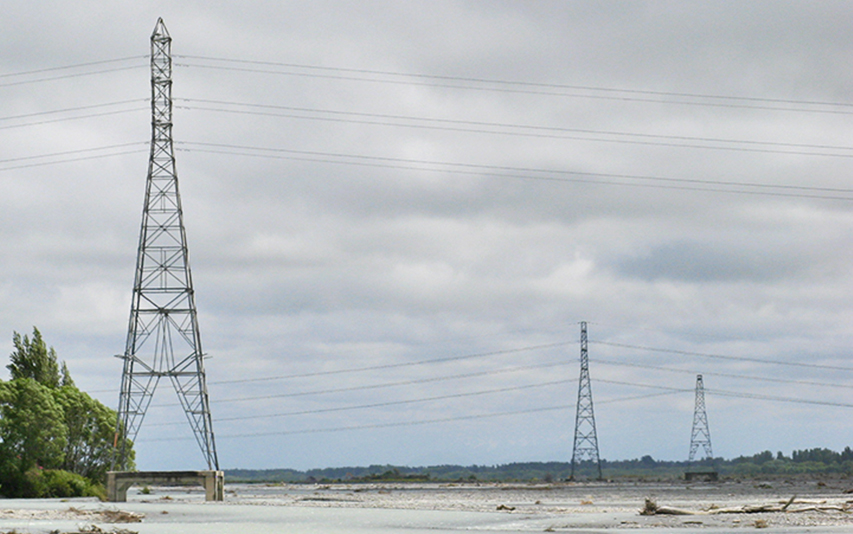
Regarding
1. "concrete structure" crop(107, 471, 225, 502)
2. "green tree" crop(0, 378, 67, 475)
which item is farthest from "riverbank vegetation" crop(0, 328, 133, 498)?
"concrete structure" crop(107, 471, 225, 502)

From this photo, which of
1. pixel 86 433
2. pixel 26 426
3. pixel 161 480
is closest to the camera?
pixel 161 480

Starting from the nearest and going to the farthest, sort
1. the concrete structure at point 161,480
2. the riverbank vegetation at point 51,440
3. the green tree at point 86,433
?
the concrete structure at point 161,480 < the riverbank vegetation at point 51,440 < the green tree at point 86,433

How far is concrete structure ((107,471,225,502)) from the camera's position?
59.3 meters

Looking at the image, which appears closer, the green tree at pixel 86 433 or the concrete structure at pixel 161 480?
the concrete structure at pixel 161 480

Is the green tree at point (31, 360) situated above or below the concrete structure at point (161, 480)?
above

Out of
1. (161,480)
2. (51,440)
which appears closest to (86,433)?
(51,440)

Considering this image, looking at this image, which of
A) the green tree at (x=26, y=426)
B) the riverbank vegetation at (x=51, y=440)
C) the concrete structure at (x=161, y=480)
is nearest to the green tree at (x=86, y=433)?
the riverbank vegetation at (x=51, y=440)

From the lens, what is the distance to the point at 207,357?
6288 cm

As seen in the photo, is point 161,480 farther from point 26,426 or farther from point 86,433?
Result: point 86,433

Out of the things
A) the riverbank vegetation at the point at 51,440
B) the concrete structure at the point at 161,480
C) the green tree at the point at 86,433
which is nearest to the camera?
the concrete structure at the point at 161,480

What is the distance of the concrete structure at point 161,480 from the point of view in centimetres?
5928

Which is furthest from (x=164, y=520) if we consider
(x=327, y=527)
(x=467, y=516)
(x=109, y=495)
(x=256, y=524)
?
(x=109, y=495)

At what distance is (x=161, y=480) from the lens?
194ft

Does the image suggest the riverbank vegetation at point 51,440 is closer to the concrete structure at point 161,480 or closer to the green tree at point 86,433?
the green tree at point 86,433
